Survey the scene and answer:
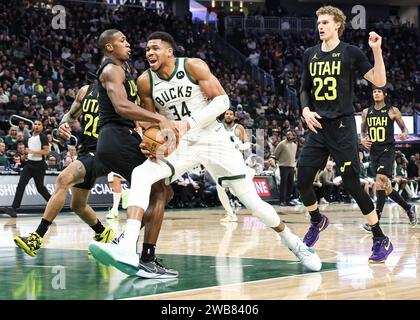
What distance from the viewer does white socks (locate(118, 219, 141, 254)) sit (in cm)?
621

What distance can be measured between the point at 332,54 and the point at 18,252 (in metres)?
4.03

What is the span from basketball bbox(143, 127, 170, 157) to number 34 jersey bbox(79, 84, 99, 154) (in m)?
2.14

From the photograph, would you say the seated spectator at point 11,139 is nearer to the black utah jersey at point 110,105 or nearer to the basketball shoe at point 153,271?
the black utah jersey at point 110,105

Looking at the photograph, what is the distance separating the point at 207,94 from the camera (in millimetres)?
6734

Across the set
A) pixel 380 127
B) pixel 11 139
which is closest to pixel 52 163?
pixel 11 139

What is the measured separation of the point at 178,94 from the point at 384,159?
19.3ft

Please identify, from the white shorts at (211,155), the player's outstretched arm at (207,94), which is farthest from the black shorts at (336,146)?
the player's outstretched arm at (207,94)

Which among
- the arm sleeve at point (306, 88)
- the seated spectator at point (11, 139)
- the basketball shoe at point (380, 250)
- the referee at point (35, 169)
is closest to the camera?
the basketball shoe at point (380, 250)

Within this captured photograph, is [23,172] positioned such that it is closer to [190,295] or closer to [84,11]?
[190,295]

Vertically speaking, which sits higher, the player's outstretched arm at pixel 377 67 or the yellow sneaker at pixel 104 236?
the player's outstretched arm at pixel 377 67

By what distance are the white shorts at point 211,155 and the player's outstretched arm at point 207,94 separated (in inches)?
5.5

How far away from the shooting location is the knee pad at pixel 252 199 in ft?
22.7

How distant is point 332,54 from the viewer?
7.92 meters
